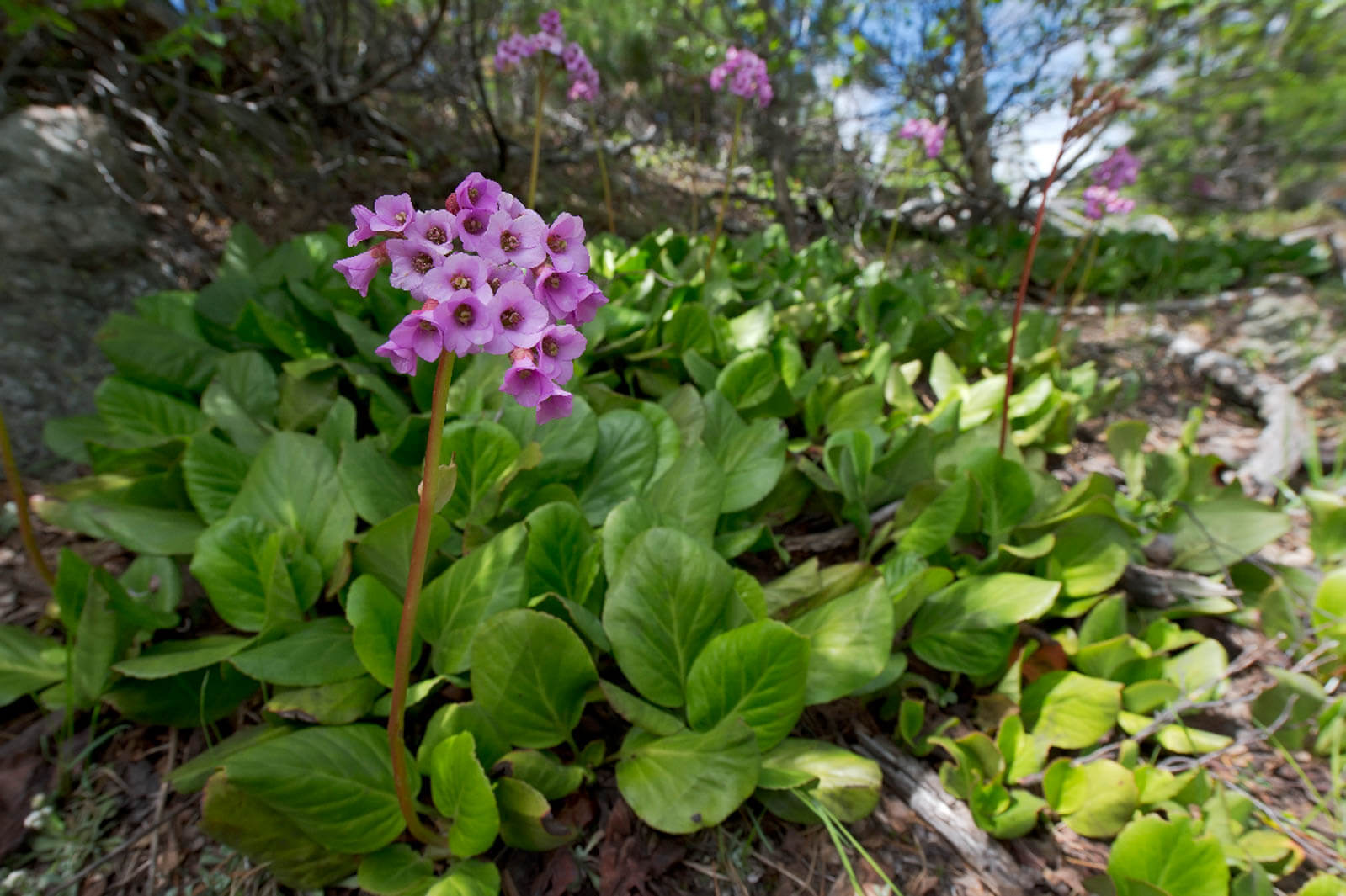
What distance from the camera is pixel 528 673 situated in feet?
3.80

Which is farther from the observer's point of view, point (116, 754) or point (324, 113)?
point (324, 113)

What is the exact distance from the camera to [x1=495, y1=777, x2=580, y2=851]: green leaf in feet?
3.47

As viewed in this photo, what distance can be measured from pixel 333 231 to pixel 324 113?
2.54 metres

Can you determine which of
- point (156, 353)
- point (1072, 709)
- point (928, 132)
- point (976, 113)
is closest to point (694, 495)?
point (1072, 709)

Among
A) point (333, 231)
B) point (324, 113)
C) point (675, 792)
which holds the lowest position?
point (675, 792)

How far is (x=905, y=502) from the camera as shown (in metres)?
1.76

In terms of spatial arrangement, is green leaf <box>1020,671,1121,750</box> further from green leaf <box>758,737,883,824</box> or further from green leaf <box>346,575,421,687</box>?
green leaf <box>346,575,421,687</box>

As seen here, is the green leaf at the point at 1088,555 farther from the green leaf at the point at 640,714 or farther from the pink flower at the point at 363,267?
the pink flower at the point at 363,267

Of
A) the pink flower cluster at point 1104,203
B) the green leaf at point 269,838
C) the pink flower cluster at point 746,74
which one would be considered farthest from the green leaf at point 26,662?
the pink flower cluster at point 1104,203

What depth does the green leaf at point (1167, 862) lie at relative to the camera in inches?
42.7

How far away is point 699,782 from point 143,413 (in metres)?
1.83

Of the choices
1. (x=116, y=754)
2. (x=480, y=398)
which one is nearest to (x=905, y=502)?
(x=480, y=398)

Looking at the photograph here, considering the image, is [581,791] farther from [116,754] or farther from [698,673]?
[116,754]

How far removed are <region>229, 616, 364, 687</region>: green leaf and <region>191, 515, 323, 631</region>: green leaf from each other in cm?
7
